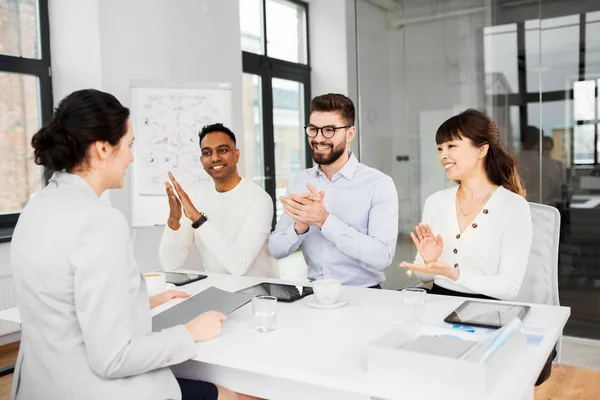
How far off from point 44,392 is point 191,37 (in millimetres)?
3534

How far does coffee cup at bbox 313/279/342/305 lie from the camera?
1.76 metres

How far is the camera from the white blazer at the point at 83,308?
127cm

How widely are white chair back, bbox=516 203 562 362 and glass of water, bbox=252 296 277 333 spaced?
1.07 metres

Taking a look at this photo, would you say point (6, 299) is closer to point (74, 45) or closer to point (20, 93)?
point (20, 93)

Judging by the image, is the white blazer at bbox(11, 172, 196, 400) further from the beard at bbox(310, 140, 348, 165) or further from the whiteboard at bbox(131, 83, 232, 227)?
the whiteboard at bbox(131, 83, 232, 227)

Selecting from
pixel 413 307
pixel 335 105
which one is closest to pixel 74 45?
pixel 335 105

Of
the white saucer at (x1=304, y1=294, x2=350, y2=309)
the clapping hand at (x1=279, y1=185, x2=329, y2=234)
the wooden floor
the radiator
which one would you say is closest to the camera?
the white saucer at (x1=304, y1=294, x2=350, y2=309)

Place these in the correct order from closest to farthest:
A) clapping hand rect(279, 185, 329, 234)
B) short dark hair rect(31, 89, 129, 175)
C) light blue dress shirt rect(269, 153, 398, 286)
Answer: short dark hair rect(31, 89, 129, 175)
clapping hand rect(279, 185, 329, 234)
light blue dress shirt rect(269, 153, 398, 286)

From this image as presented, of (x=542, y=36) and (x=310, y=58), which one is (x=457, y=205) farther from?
(x=310, y=58)

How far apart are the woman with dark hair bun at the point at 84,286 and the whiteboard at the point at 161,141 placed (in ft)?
7.63

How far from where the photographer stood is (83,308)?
1.27 meters

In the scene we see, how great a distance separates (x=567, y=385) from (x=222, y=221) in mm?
2036

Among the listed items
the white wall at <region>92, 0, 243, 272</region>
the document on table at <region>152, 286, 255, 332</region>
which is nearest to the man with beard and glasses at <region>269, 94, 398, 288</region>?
the document on table at <region>152, 286, 255, 332</region>

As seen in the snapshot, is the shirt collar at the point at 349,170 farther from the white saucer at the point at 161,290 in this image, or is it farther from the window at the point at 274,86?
the window at the point at 274,86
